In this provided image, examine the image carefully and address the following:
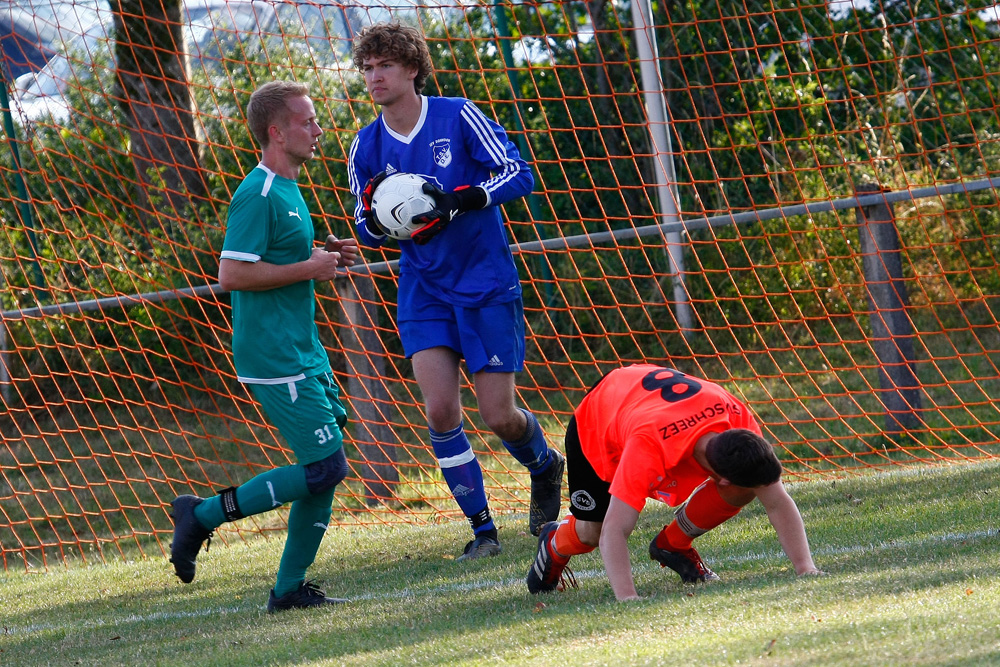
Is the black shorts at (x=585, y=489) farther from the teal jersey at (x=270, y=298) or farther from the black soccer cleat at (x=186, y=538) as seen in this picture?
the black soccer cleat at (x=186, y=538)

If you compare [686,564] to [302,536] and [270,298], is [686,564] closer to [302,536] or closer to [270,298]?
[302,536]

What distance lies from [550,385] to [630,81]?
336 centimetres

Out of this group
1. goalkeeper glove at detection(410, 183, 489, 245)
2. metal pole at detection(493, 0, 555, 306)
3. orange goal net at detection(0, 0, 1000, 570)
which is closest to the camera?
goalkeeper glove at detection(410, 183, 489, 245)

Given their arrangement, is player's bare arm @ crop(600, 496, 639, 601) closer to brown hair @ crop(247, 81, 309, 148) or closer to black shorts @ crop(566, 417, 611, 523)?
black shorts @ crop(566, 417, 611, 523)

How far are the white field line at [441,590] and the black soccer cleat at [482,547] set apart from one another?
0.50 meters

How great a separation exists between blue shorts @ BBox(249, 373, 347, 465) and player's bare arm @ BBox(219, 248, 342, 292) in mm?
329

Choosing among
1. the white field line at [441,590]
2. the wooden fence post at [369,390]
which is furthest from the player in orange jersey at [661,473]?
the wooden fence post at [369,390]

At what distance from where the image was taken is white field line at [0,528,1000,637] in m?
3.79

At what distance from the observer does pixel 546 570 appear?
11.8 feet

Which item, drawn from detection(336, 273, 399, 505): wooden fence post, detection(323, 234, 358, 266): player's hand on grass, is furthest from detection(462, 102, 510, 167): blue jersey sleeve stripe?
detection(336, 273, 399, 505): wooden fence post

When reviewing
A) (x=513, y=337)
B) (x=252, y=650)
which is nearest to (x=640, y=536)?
(x=513, y=337)

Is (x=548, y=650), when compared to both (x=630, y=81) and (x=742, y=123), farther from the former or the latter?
(x=630, y=81)

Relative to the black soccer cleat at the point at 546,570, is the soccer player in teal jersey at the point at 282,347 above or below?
above

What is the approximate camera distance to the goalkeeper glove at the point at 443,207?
421 centimetres
